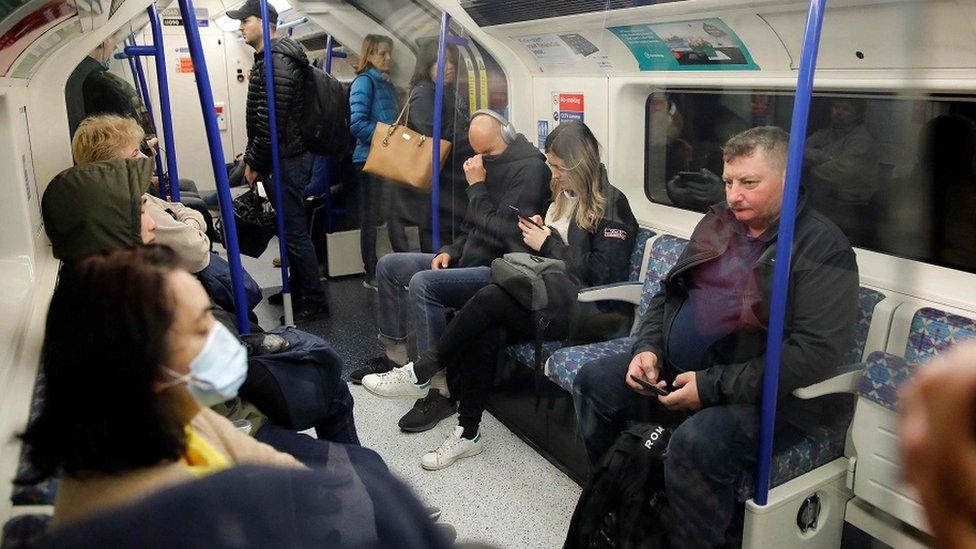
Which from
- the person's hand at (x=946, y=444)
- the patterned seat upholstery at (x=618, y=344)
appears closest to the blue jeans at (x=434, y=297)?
the patterned seat upholstery at (x=618, y=344)

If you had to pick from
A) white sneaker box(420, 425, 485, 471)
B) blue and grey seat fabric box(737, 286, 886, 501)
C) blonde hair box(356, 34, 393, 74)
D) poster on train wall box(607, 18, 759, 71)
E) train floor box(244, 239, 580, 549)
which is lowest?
train floor box(244, 239, 580, 549)

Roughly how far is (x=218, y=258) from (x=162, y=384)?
7.34 ft

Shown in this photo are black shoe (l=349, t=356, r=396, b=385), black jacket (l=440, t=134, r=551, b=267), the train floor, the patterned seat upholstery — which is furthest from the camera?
black shoe (l=349, t=356, r=396, b=385)

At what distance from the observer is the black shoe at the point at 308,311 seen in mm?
5020

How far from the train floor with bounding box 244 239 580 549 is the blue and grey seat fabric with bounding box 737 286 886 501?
0.80 m

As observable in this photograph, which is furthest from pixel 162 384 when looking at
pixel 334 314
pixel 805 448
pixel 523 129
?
pixel 334 314

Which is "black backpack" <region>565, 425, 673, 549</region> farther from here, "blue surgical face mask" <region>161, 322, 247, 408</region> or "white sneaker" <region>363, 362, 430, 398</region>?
"blue surgical face mask" <region>161, 322, 247, 408</region>

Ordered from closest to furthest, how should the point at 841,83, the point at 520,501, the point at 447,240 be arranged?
the point at 841,83 < the point at 520,501 < the point at 447,240

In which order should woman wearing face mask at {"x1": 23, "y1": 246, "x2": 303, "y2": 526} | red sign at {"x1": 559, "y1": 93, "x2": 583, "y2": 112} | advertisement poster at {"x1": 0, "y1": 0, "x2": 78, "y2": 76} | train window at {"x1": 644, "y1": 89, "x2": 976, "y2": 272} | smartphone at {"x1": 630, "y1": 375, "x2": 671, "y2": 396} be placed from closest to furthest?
woman wearing face mask at {"x1": 23, "y1": 246, "x2": 303, "y2": 526}, advertisement poster at {"x1": 0, "y1": 0, "x2": 78, "y2": 76}, train window at {"x1": 644, "y1": 89, "x2": 976, "y2": 272}, smartphone at {"x1": 630, "y1": 375, "x2": 671, "y2": 396}, red sign at {"x1": 559, "y1": 93, "x2": 583, "y2": 112}

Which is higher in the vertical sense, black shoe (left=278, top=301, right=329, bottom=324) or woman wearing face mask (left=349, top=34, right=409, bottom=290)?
woman wearing face mask (left=349, top=34, right=409, bottom=290)

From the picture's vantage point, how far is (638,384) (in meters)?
2.62

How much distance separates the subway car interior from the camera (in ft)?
3.10

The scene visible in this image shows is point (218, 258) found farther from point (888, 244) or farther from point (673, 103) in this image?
point (888, 244)

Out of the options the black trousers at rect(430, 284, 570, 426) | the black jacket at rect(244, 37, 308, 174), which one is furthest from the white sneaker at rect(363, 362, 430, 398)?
the black jacket at rect(244, 37, 308, 174)
